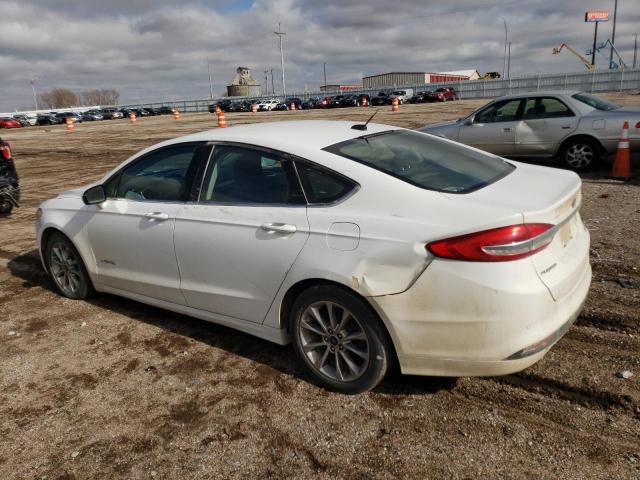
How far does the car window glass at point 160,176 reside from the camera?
3.81 metres

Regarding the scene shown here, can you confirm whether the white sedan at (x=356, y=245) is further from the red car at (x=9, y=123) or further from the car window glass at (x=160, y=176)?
the red car at (x=9, y=123)

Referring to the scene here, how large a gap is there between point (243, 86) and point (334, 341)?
97.7 meters

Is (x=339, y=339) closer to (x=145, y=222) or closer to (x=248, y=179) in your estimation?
(x=248, y=179)

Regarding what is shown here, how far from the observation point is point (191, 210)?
365 centimetres

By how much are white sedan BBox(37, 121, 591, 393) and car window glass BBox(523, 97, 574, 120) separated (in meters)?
6.29

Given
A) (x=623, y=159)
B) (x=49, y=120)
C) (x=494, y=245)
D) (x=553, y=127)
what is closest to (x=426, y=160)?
(x=494, y=245)

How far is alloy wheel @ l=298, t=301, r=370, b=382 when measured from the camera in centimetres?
300

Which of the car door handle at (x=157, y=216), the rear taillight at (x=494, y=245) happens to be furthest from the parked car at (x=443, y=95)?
the rear taillight at (x=494, y=245)

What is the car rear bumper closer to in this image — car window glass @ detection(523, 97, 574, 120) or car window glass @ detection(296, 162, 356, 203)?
car window glass @ detection(296, 162, 356, 203)

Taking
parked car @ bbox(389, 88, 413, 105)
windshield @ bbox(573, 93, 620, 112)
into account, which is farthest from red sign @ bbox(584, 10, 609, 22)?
windshield @ bbox(573, 93, 620, 112)

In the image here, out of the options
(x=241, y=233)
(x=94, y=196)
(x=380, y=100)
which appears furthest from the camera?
(x=380, y=100)

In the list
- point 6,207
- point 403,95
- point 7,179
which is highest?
point 403,95

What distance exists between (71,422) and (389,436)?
6.08 feet

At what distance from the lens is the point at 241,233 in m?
3.33
